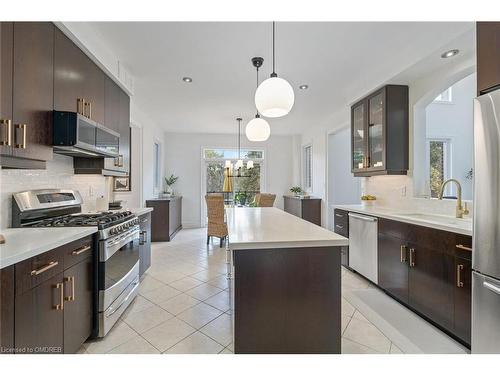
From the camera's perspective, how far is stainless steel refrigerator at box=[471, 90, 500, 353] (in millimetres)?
1434

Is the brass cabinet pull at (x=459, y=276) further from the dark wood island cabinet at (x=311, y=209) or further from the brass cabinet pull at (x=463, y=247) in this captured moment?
the dark wood island cabinet at (x=311, y=209)

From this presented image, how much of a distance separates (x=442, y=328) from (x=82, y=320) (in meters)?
2.74

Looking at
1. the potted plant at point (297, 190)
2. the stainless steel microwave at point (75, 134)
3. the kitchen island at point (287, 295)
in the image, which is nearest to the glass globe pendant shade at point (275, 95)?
the kitchen island at point (287, 295)

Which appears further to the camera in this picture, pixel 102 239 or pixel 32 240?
pixel 102 239

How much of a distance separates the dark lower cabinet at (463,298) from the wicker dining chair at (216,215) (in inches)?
133

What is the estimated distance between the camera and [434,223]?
80.7 inches

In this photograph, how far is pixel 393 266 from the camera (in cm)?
256

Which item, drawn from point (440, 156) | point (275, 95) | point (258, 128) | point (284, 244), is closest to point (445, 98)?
point (440, 156)

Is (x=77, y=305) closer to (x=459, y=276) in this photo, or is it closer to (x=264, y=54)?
(x=459, y=276)

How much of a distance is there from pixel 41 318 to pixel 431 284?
2.77 m

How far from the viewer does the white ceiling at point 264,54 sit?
227cm

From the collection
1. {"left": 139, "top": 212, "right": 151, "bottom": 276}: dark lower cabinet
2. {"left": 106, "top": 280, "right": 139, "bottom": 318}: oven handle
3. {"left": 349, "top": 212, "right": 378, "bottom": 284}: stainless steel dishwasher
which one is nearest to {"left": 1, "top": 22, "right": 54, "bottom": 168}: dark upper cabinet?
{"left": 106, "top": 280, "right": 139, "bottom": 318}: oven handle

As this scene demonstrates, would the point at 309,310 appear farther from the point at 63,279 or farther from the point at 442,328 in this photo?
the point at 63,279

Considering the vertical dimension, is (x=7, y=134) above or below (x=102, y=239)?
above
